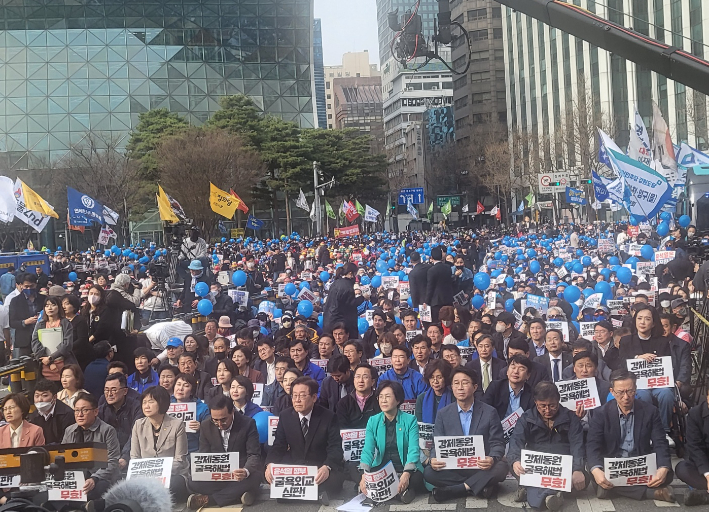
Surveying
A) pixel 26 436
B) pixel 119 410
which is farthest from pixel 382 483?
pixel 26 436

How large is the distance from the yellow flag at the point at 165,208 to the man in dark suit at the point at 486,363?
530cm

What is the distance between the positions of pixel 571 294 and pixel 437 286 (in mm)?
1782

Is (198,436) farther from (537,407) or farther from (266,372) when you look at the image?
(537,407)

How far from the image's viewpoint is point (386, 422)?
6094 mm

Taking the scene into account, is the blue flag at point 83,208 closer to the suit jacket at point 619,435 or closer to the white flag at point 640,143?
the white flag at point 640,143

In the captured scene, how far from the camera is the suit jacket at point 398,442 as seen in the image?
6.05 m

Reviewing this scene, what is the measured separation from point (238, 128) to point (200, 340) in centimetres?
333

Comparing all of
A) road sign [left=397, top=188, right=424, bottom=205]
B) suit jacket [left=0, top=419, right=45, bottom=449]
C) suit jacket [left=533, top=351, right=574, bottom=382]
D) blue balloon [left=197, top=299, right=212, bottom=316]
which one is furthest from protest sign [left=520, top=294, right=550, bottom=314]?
suit jacket [left=0, top=419, right=45, bottom=449]

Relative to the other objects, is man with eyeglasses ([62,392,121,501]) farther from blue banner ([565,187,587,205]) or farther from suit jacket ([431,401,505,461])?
blue banner ([565,187,587,205])

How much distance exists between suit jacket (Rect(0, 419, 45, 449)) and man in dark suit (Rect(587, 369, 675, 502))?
382cm

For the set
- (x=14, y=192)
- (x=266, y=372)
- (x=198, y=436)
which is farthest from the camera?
(x=14, y=192)

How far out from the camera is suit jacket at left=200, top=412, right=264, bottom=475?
620 cm

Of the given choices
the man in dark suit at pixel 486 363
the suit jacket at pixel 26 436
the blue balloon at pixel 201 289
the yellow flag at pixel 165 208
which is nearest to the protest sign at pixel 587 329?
the man in dark suit at pixel 486 363
